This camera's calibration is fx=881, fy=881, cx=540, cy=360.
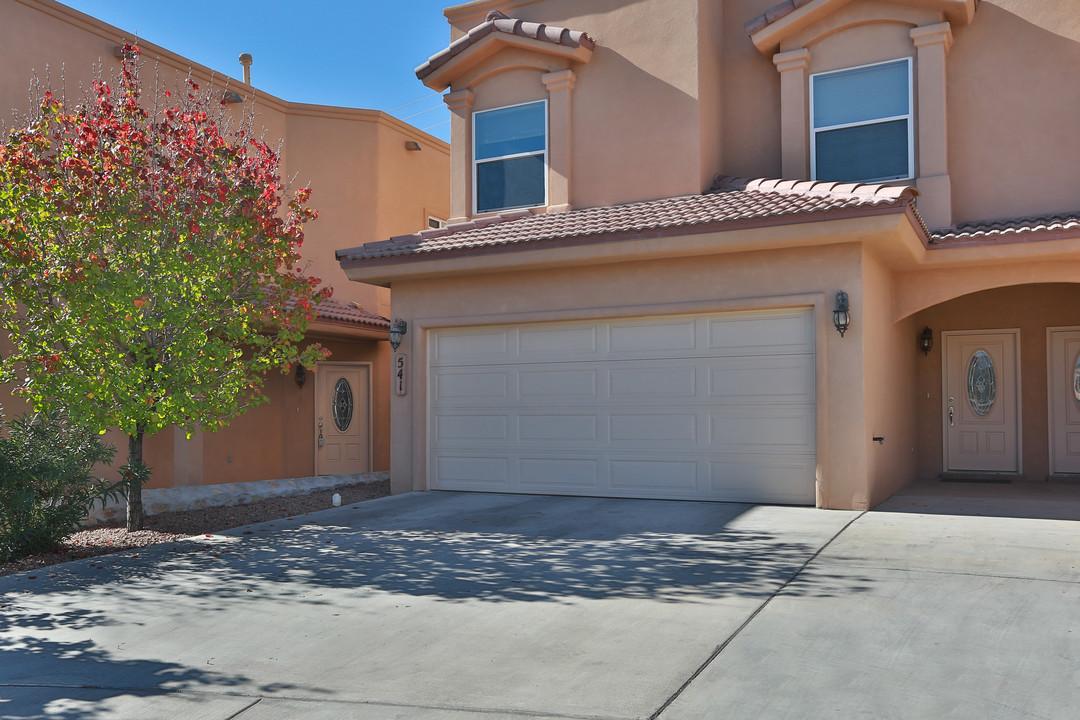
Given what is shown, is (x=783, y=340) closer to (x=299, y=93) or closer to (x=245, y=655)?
(x=245, y=655)

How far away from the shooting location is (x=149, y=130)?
30.2ft

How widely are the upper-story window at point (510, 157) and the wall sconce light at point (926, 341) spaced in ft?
19.5

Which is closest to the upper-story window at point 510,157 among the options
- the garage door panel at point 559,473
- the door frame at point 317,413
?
the garage door panel at point 559,473

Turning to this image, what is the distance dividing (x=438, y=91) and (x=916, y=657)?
11.8 metres

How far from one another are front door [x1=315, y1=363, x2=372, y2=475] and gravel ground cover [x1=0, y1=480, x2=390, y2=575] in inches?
57.2

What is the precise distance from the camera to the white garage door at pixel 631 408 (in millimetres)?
9969

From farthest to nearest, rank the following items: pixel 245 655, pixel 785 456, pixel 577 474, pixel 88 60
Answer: pixel 88 60
pixel 577 474
pixel 785 456
pixel 245 655

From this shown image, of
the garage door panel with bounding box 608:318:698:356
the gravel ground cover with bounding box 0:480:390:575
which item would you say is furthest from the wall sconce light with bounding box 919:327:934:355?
the gravel ground cover with bounding box 0:480:390:575

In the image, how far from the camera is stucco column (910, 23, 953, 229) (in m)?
10.9

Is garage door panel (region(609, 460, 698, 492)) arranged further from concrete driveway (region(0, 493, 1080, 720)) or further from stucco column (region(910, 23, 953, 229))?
stucco column (region(910, 23, 953, 229))

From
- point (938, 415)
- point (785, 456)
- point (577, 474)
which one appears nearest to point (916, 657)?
point (785, 456)

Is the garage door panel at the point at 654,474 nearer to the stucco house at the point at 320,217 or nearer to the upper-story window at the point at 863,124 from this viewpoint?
the upper-story window at the point at 863,124

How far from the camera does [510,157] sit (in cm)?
1337

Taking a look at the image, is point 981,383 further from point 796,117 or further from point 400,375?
point 400,375
